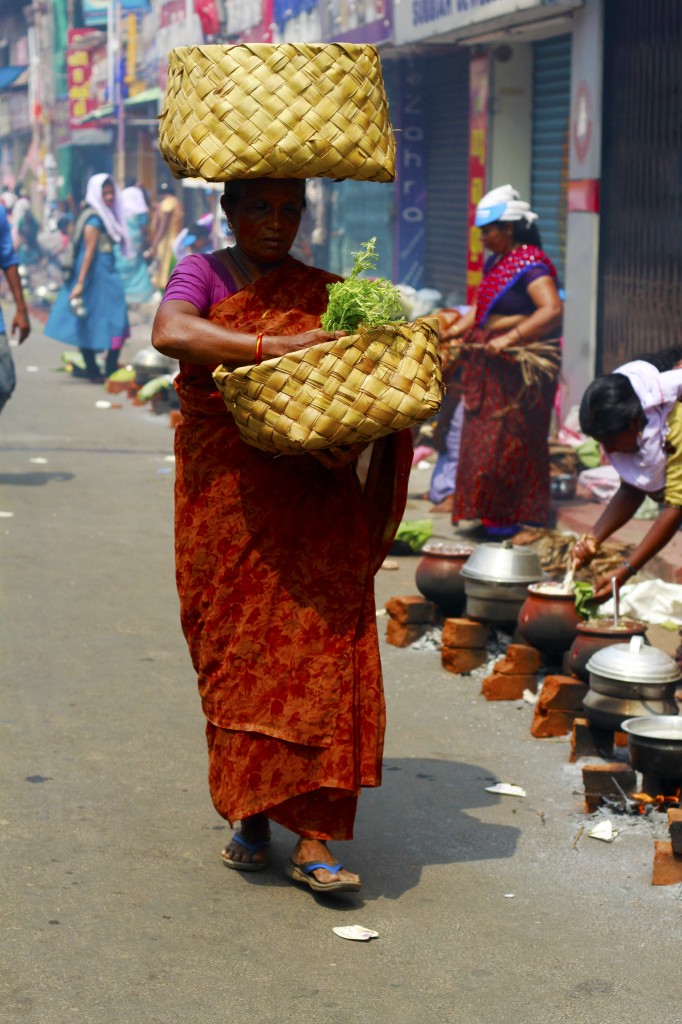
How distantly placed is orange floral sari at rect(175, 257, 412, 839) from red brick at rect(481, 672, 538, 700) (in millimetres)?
1934

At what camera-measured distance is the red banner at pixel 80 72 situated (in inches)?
1678

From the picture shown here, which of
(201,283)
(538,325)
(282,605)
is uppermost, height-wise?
(201,283)

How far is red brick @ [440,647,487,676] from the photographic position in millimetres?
6527

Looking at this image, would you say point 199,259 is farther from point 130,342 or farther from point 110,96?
point 110,96

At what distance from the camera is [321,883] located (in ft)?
13.6

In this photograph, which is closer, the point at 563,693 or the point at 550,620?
the point at 563,693

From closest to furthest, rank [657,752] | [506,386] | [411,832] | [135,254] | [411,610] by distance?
1. [657,752]
2. [411,832]
3. [411,610]
4. [506,386]
5. [135,254]

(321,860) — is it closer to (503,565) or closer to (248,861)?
(248,861)

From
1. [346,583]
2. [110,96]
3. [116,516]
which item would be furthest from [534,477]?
[110,96]

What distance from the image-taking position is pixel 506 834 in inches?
189

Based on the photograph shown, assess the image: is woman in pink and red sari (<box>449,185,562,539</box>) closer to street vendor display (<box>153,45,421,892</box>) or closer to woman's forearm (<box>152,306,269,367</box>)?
street vendor display (<box>153,45,421,892</box>)

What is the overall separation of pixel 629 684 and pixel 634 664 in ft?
0.23

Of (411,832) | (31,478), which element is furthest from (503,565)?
(31,478)

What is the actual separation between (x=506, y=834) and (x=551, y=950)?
0.87m
